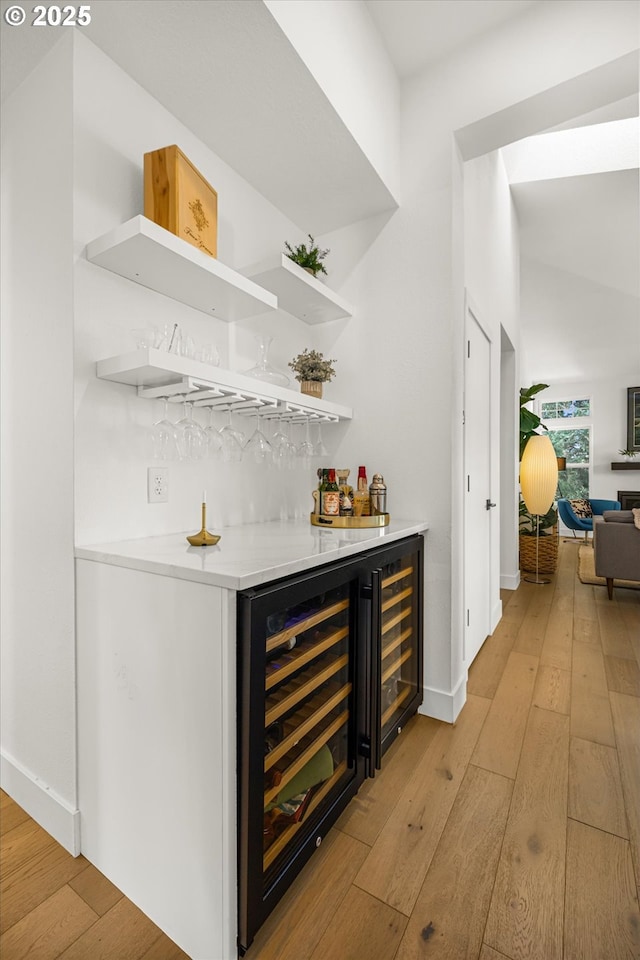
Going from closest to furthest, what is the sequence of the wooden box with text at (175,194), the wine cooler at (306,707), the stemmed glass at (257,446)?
the wine cooler at (306,707)
the wooden box with text at (175,194)
the stemmed glass at (257,446)

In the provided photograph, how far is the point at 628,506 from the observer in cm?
803

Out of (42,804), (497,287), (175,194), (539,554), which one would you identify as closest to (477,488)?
(497,287)

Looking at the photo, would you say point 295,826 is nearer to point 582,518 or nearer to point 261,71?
point 261,71

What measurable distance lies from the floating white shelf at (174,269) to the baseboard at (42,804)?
5.48 ft

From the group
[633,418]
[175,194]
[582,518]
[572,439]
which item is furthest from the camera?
[572,439]

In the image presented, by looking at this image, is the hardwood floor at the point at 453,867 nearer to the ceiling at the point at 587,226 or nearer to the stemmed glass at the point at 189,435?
the stemmed glass at the point at 189,435

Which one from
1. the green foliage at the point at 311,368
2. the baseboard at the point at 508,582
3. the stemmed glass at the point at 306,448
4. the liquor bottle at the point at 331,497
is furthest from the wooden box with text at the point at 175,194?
the baseboard at the point at 508,582

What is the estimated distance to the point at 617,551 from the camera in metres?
4.02

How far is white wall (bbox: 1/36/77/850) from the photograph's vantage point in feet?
4.60

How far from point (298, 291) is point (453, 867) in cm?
216

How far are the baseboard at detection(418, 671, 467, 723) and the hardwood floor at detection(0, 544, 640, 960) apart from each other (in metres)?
0.06

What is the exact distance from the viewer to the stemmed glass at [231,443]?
1.80 meters

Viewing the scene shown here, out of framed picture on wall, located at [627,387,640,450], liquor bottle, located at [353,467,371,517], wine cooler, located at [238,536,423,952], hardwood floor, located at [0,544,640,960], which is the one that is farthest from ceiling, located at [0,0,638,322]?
framed picture on wall, located at [627,387,640,450]

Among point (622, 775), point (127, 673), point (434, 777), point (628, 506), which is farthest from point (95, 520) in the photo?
point (628, 506)
